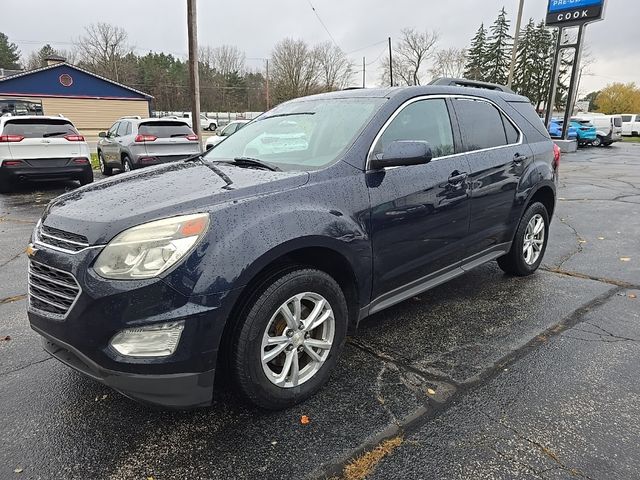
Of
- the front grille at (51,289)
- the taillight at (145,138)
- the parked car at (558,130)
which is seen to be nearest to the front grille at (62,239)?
the front grille at (51,289)

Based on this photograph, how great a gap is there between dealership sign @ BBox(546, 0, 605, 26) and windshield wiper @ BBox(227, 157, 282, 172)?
20607 mm

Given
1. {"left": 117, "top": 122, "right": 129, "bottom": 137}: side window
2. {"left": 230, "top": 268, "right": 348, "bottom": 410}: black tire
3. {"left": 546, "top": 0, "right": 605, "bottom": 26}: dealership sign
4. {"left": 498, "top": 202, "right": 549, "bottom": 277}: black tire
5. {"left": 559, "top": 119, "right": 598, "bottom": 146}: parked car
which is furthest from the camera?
{"left": 559, "top": 119, "right": 598, "bottom": 146}: parked car

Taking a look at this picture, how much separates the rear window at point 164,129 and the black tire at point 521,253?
9.51 m

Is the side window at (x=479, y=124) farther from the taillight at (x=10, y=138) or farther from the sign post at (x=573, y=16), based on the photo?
the sign post at (x=573, y=16)

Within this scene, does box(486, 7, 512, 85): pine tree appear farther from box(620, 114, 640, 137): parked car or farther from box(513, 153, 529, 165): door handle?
box(513, 153, 529, 165): door handle

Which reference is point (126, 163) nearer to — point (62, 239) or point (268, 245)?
point (62, 239)

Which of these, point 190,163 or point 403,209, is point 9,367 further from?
point 403,209

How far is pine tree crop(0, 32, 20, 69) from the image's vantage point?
7406 centimetres

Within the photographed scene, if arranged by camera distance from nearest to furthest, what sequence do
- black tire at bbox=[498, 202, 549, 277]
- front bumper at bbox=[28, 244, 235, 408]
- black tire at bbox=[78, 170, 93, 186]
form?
front bumper at bbox=[28, 244, 235, 408] < black tire at bbox=[498, 202, 549, 277] < black tire at bbox=[78, 170, 93, 186]

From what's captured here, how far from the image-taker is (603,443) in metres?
2.35

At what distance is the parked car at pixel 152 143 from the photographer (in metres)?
11.4

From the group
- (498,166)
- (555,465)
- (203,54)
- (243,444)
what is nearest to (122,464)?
(243,444)

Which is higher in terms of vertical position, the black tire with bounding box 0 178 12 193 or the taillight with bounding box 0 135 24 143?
the taillight with bounding box 0 135 24 143

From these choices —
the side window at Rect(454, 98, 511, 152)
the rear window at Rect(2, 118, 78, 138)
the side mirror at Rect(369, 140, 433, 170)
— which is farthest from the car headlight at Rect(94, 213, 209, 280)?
the rear window at Rect(2, 118, 78, 138)
